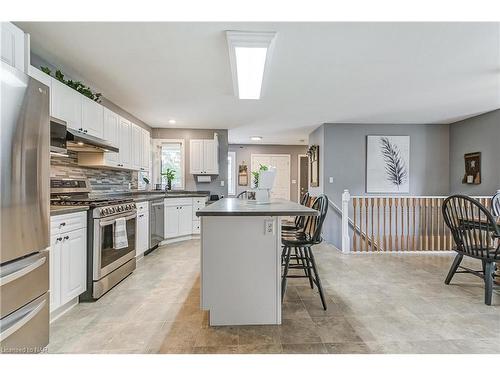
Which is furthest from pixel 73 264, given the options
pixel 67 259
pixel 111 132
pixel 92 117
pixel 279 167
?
pixel 279 167

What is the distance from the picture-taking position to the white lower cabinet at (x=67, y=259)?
208 cm

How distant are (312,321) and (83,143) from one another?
2.82 metres

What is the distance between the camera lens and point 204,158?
19.2 feet

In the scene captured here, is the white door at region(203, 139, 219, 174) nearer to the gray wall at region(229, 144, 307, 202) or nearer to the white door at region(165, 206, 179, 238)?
the white door at region(165, 206, 179, 238)

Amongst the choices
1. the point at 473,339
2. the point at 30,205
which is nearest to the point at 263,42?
the point at 30,205

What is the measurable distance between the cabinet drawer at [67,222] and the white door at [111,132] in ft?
4.19

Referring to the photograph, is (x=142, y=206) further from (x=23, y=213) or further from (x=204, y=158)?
(x=23, y=213)

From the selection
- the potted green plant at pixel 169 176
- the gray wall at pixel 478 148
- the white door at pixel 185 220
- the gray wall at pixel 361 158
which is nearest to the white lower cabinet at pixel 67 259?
the white door at pixel 185 220

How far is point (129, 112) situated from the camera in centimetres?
464

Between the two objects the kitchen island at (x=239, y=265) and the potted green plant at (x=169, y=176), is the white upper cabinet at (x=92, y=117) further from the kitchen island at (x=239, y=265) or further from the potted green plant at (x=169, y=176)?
the potted green plant at (x=169, y=176)

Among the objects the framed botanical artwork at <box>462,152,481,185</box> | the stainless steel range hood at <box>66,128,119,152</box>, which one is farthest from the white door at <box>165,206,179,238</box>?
the framed botanical artwork at <box>462,152,481,185</box>

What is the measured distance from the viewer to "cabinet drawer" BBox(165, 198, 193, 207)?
4973mm
